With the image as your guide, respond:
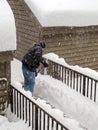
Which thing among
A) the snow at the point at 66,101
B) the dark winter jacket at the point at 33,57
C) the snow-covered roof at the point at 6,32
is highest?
the snow-covered roof at the point at 6,32

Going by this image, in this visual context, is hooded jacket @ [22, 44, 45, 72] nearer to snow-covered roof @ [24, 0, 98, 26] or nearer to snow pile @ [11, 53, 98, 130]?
snow pile @ [11, 53, 98, 130]

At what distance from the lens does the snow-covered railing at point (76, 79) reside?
9744 millimetres

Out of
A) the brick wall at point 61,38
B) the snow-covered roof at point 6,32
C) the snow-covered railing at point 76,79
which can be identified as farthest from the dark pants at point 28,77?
the brick wall at point 61,38

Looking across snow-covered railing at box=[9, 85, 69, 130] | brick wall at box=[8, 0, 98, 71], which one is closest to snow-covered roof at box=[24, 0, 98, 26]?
brick wall at box=[8, 0, 98, 71]

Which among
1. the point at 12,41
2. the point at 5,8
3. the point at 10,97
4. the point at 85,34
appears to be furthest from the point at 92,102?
the point at 85,34

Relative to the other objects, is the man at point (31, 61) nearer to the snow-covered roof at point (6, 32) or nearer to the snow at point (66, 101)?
the snow at point (66, 101)

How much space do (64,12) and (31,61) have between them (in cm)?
373

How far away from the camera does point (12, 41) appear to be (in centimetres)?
778

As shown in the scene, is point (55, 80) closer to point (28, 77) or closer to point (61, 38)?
point (28, 77)

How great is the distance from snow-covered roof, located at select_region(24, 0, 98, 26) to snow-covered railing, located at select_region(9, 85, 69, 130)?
13.6 feet

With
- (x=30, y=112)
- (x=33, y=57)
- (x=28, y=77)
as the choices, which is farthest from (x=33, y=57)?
(x=30, y=112)

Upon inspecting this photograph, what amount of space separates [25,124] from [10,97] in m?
1.12

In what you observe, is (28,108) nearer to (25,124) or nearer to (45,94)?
(25,124)

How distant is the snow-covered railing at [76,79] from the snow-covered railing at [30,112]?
2246mm
